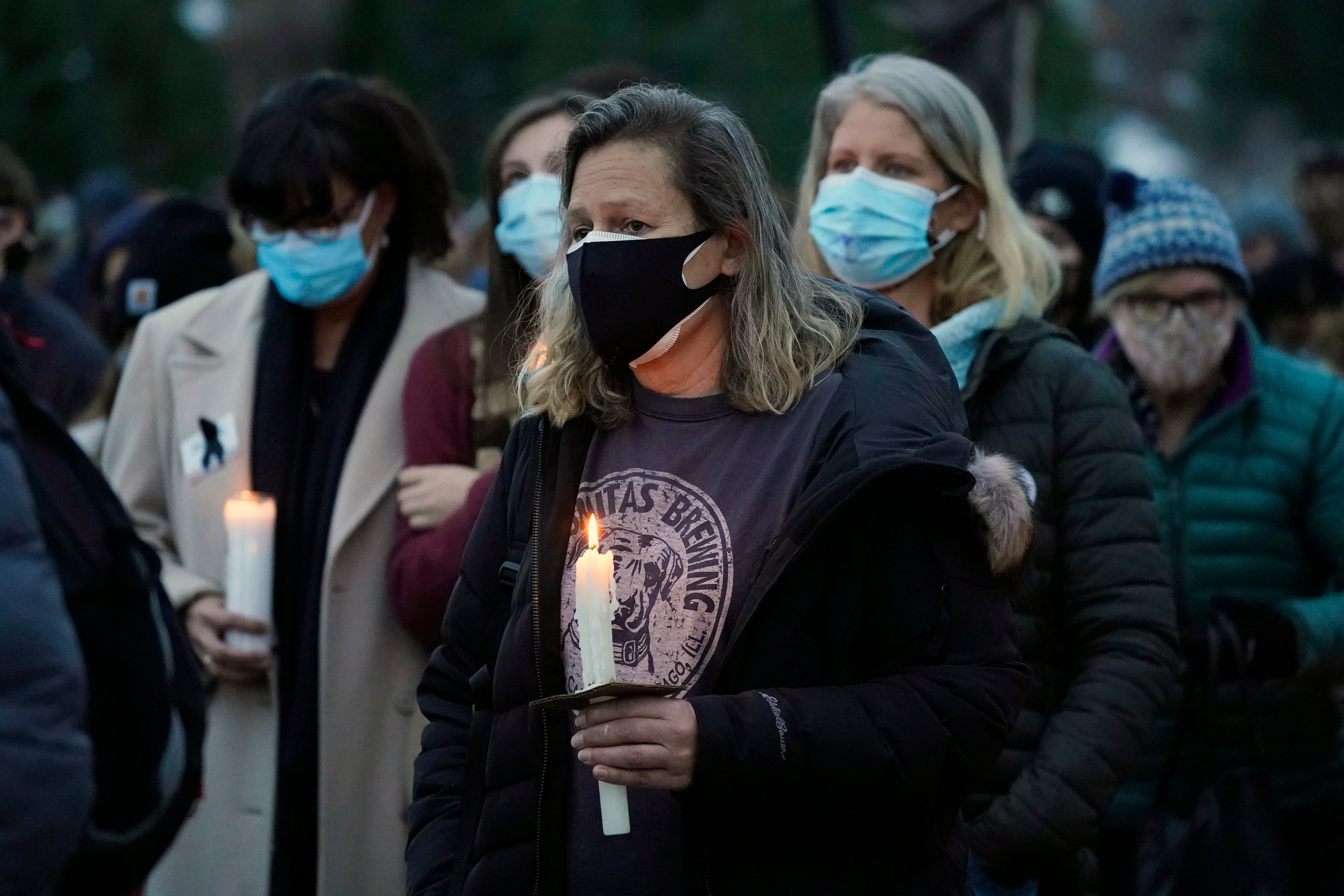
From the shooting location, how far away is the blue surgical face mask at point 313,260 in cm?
392

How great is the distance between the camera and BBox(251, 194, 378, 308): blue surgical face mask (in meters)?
3.92

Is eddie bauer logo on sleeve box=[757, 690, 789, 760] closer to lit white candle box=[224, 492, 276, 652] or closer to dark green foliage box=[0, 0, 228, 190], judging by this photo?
lit white candle box=[224, 492, 276, 652]

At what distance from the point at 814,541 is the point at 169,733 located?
0.99m

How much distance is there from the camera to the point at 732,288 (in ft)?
8.35

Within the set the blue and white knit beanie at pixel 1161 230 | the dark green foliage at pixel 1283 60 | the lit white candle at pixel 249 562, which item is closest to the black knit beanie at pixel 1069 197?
the blue and white knit beanie at pixel 1161 230

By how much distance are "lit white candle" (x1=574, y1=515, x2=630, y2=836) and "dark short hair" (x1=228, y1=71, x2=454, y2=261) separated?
7.36 ft

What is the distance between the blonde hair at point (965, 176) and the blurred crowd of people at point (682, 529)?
0.01 m

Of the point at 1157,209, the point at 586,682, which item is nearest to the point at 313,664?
the point at 586,682

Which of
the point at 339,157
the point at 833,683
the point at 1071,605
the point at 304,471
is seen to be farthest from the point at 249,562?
the point at 1071,605

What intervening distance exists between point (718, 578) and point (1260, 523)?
6.78 feet

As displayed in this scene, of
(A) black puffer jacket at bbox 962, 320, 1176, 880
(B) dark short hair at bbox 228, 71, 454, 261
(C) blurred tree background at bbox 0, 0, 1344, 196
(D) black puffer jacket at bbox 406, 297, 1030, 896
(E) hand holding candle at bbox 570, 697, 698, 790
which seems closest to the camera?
(E) hand holding candle at bbox 570, 697, 698, 790

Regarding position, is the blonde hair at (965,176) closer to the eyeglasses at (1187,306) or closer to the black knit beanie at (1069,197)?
the eyeglasses at (1187,306)

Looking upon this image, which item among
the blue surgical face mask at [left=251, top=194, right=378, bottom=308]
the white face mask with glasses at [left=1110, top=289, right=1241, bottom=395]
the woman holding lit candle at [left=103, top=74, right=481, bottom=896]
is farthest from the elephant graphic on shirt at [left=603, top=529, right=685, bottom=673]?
the white face mask with glasses at [left=1110, top=289, right=1241, bottom=395]

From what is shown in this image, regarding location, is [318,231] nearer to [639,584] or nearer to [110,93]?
[639,584]
